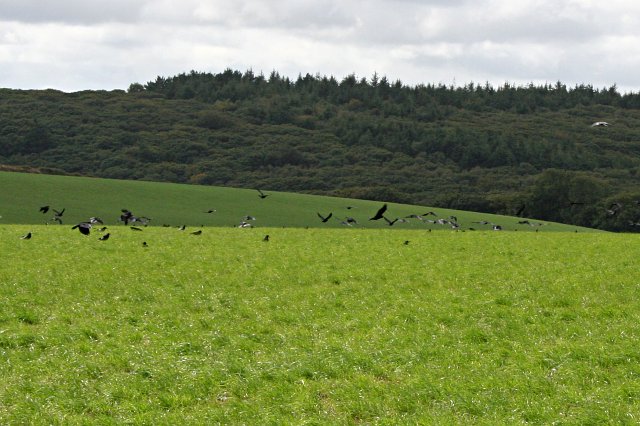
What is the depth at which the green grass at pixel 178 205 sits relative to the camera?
76.4 metres

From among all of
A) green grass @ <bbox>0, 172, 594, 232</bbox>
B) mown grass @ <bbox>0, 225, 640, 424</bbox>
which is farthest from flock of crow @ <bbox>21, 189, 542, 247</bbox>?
mown grass @ <bbox>0, 225, 640, 424</bbox>

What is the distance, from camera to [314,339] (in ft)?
65.8

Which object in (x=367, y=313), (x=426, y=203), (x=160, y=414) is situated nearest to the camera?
(x=160, y=414)

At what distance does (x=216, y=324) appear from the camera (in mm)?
22156

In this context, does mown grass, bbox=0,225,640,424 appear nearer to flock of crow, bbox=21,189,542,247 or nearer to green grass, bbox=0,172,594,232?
flock of crow, bbox=21,189,542,247

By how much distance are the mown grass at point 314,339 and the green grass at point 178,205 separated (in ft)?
127

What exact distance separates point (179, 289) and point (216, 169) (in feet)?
517

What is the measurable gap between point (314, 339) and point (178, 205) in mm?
68758

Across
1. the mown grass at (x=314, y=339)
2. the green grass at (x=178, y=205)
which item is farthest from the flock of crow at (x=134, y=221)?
the mown grass at (x=314, y=339)

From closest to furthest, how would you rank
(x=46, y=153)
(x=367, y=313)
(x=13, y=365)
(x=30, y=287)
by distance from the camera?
1. (x=13, y=365)
2. (x=367, y=313)
3. (x=30, y=287)
4. (x=46, y=153)

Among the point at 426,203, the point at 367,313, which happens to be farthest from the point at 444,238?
the point at 426,203

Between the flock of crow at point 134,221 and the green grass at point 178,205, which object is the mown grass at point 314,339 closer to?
the flock of crow at point 134,221

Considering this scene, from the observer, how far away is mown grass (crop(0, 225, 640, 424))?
572 inches

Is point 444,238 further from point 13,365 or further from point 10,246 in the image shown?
point 13,365
